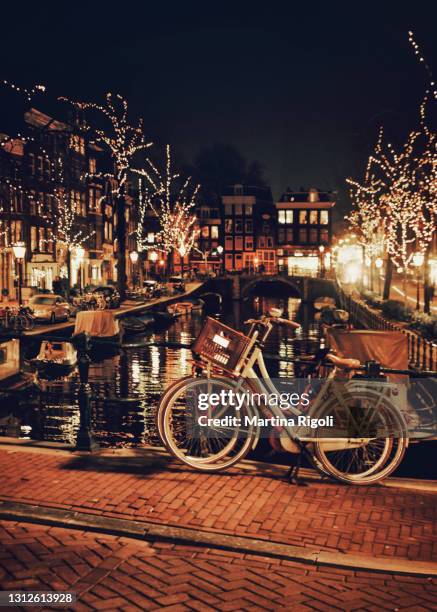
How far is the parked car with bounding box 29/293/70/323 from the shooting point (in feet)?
99.8

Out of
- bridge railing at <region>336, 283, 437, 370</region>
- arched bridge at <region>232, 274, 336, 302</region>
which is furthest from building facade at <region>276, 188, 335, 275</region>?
bridge railing at <region>336, 283, 437, 370</region>

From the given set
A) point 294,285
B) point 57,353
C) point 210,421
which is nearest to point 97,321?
point 57,353

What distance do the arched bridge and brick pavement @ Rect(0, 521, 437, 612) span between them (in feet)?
204

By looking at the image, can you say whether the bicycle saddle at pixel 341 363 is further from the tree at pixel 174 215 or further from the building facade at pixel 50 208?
the tree at pixel 174 215

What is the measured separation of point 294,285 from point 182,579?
71417 mm

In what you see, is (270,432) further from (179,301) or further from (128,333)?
(179,301)

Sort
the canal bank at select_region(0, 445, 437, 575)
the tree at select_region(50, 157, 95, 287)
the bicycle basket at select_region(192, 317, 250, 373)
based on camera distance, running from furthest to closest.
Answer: the tree at select_region(50, 157, 95, 287) → the bicycle basket at select_region(192, 317, 250, 373) → the canal bank at select_region(0, 445, 437, 575)

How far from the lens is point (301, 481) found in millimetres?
6305

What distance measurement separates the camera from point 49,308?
3100 cm

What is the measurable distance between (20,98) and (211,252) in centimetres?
4933

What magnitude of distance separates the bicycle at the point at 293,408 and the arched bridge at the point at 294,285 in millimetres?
60408

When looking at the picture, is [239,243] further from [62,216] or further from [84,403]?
[84,403]

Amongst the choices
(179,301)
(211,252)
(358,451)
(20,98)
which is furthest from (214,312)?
(358,451)

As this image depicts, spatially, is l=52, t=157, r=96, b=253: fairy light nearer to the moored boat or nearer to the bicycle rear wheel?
the moored boat
